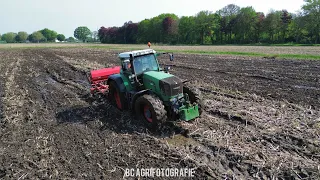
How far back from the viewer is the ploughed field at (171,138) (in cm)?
484

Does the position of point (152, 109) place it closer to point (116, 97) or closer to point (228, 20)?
point (116, 97)

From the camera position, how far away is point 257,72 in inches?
572

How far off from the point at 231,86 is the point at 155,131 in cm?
601

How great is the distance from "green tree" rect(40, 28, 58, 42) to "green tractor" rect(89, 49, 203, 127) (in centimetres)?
17441

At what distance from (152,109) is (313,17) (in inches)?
2258

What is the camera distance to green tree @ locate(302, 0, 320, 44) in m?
50.2

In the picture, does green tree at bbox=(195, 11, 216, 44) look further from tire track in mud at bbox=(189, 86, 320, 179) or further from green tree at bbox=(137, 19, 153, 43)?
tire track in mud at bbox=(189, 86, 320, 179)

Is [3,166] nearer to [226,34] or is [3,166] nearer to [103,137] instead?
[103,137]

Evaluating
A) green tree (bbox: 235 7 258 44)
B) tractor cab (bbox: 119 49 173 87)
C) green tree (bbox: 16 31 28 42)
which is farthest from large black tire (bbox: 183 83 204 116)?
green tree (bbox: 16 31 28 42)

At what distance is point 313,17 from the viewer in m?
50.9

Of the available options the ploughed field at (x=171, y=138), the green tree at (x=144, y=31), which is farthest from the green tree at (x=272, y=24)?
the ploughed field at (x=171, y=138)

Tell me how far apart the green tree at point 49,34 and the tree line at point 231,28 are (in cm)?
8668

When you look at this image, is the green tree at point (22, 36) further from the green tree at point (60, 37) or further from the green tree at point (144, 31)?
the green tree at point (144, 31)

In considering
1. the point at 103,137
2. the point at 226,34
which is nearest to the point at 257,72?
the point at 103,137
